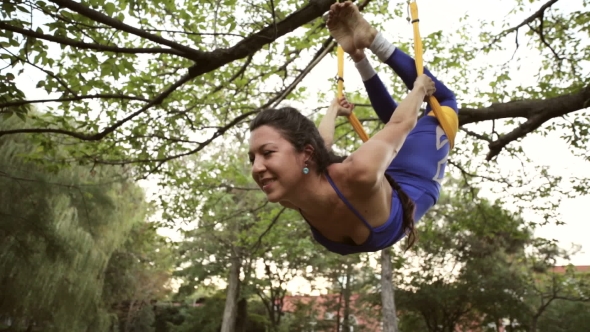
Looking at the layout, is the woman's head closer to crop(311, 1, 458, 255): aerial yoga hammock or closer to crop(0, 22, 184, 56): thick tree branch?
crop(311, 1, 458, 255): aerial yoga hammock

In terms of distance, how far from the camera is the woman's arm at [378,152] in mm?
1545

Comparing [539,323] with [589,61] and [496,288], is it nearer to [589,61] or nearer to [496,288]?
[496,288]

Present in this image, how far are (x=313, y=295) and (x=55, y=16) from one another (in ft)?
59.2

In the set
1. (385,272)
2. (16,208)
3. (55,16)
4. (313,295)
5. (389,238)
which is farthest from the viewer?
(313,295)

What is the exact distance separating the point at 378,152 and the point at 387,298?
1111 centimetres

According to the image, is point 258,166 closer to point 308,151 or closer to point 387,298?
point 308,151

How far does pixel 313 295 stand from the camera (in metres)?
19.3

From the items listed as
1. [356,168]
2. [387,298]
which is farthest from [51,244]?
[356,168]

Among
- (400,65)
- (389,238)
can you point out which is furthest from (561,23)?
(389,238)

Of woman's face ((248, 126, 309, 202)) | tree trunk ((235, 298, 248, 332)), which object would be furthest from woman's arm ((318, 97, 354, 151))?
tree trunk ((235, 298, 248, 332))

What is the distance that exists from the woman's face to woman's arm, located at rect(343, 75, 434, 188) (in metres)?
0.18

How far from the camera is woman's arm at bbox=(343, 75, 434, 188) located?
1545 mm

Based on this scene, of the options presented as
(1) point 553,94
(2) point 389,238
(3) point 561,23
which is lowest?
(2) point 389,238

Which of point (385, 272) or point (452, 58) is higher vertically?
point (452, 58)
